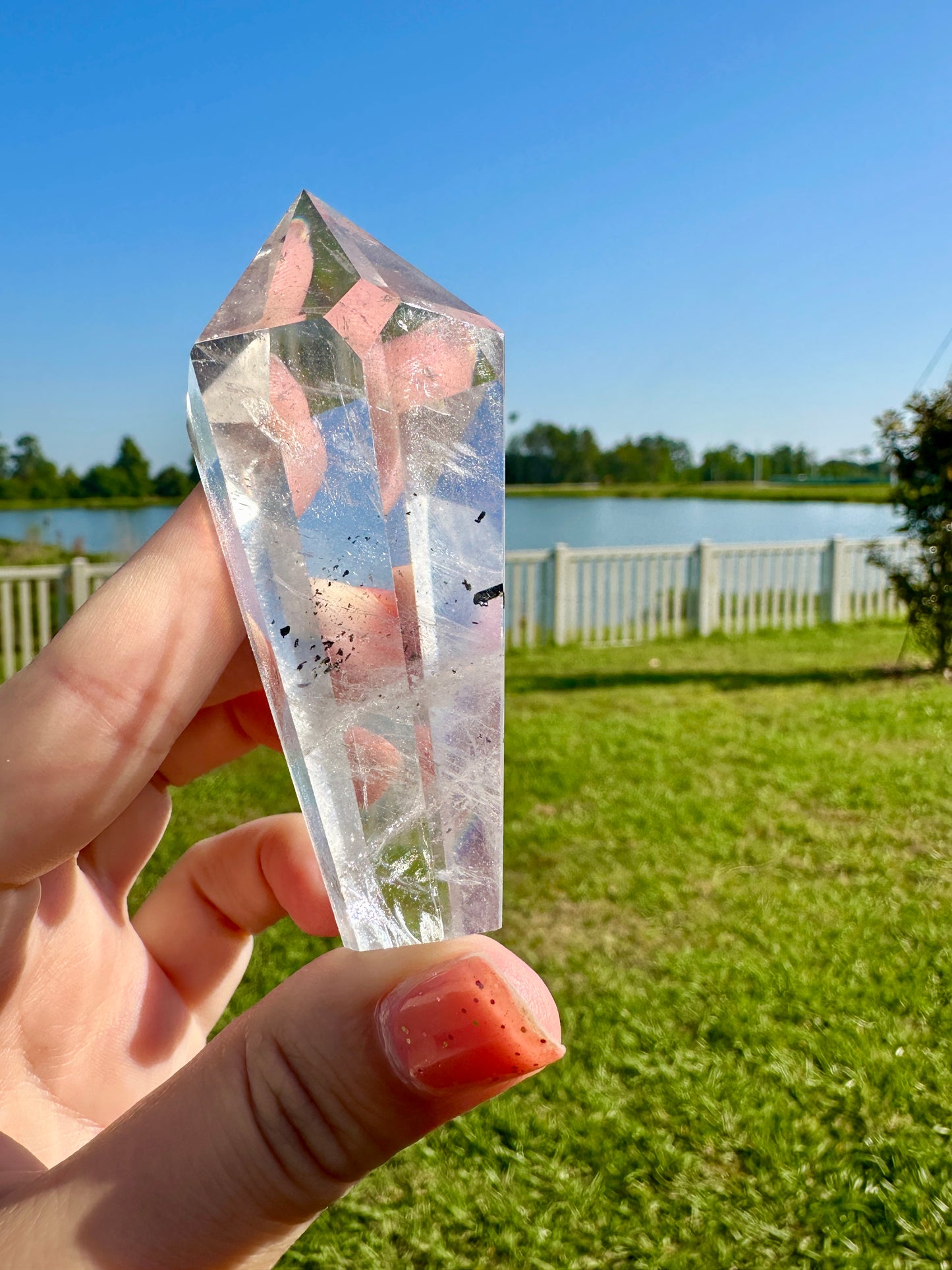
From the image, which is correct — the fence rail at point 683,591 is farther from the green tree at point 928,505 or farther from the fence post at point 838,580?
the green tree at point 928,505

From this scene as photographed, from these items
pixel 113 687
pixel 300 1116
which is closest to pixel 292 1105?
pixel 300 1116

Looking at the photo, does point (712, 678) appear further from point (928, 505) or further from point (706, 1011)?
point (706, 1011)

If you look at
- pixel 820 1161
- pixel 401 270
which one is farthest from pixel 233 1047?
pixel 820 1161

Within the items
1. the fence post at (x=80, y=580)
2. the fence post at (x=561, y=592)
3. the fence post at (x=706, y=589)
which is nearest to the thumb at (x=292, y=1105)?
the fence post at (x=80, y=580)

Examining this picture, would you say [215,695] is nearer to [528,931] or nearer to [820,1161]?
[820,1161]

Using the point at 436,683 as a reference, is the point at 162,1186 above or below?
below

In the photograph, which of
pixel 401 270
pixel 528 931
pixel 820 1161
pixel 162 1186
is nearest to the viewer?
pixel 162 1186
